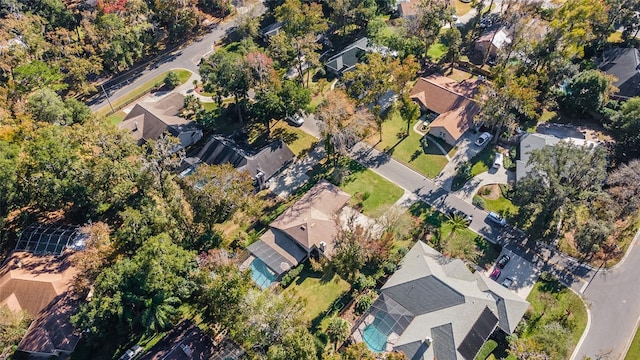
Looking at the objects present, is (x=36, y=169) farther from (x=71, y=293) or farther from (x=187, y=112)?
(x=187, y=112)

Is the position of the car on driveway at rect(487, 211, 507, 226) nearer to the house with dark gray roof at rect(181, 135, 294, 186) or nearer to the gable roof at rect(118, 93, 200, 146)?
the house with dark gray roof at rect(181, 135, 294, 186)

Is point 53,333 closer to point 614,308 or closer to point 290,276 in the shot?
point 290,276

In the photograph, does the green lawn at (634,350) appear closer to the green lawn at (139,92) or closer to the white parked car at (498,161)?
the white parked car at (498,161)

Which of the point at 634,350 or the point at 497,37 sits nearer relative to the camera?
the point at 634,350

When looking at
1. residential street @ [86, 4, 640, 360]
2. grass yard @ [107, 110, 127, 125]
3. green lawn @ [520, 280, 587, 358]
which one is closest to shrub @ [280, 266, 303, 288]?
residential street @ [86, 4, 640, 360]

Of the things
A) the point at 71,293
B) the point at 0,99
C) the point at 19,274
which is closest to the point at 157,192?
the point at 71,293

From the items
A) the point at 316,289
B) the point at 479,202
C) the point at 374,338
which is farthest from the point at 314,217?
the point at 479,202

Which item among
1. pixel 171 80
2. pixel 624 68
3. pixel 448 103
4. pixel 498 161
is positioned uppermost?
pixel 171 80
